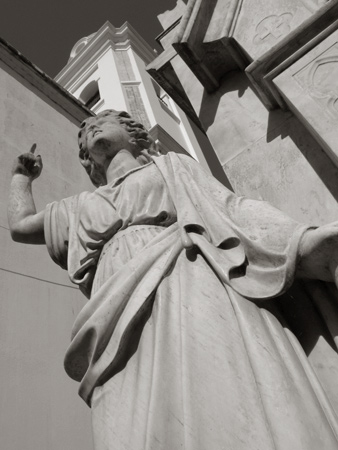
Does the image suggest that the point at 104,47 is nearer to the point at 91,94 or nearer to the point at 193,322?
the point at 91,94

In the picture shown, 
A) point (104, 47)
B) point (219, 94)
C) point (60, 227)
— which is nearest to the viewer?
point (60, 227)

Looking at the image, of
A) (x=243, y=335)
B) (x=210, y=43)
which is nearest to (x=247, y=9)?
(x=210, y=43)

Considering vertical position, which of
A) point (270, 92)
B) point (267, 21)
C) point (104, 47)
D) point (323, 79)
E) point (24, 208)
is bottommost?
point (323, 79)

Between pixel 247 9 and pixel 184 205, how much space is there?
7.05 feet

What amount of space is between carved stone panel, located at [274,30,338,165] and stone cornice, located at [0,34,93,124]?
6.01 m

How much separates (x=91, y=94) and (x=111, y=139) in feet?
57.2

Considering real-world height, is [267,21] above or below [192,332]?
above

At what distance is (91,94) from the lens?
64.3 feet

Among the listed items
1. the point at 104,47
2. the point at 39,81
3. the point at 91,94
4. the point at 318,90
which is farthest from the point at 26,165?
the point at 104,47

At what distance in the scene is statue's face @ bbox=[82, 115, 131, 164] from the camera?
10.2 feet

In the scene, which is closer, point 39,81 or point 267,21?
point 267,21

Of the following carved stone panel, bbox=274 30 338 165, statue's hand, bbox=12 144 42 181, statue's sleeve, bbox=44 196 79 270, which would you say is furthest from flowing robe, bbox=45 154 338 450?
statue's hand, bbox=12 144 42 181

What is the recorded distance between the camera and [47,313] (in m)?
4.76

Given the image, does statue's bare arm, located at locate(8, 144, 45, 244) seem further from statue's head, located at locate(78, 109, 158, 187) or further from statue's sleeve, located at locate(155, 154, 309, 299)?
statue's sleeve, located at locate(155, 154, 309, 299)
